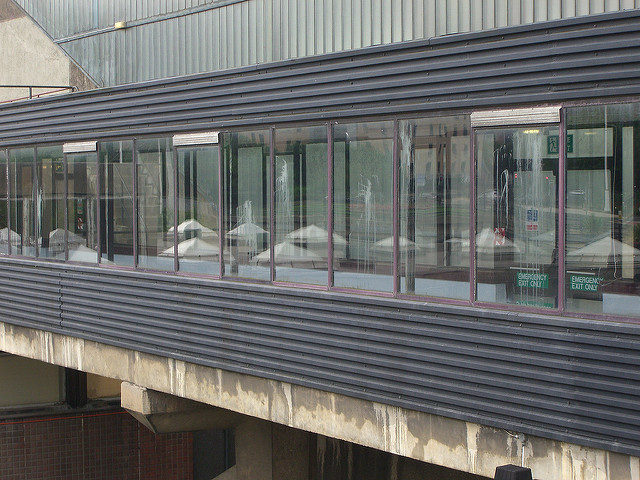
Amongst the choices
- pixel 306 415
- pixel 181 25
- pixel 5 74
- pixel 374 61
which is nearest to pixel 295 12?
pixel 181 25

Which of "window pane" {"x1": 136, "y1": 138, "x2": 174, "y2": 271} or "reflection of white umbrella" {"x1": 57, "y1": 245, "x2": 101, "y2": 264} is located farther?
"reflection of white umbrella" {"x1": 57, "y1": 245, "x2": 101, "y2": 264}

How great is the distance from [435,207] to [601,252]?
1.61m

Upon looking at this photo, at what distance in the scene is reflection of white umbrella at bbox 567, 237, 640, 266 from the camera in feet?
24.1

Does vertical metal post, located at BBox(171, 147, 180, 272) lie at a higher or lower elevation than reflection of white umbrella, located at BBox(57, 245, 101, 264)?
higher

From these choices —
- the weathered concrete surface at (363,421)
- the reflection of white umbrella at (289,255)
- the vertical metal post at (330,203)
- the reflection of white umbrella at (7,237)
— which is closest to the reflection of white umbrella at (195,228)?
the reflection of white umbrella at (289,255)

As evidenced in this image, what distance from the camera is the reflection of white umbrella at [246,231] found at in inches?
416

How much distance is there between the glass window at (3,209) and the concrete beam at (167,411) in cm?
373

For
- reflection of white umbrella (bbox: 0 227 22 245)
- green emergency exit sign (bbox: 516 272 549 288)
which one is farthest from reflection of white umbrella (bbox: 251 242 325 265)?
reflection of white umbrella (bbox: 0 227 22 245)

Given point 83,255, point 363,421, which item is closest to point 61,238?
point 83,255

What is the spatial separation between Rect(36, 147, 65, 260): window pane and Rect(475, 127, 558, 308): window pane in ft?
23.6

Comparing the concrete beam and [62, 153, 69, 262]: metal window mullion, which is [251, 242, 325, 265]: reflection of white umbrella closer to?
the concrete beam

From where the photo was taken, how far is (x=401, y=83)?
890 cm

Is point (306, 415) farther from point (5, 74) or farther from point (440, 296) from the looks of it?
point (5, 74)

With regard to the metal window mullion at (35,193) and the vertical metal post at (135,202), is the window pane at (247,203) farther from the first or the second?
the metal window mullion at (35,193)
